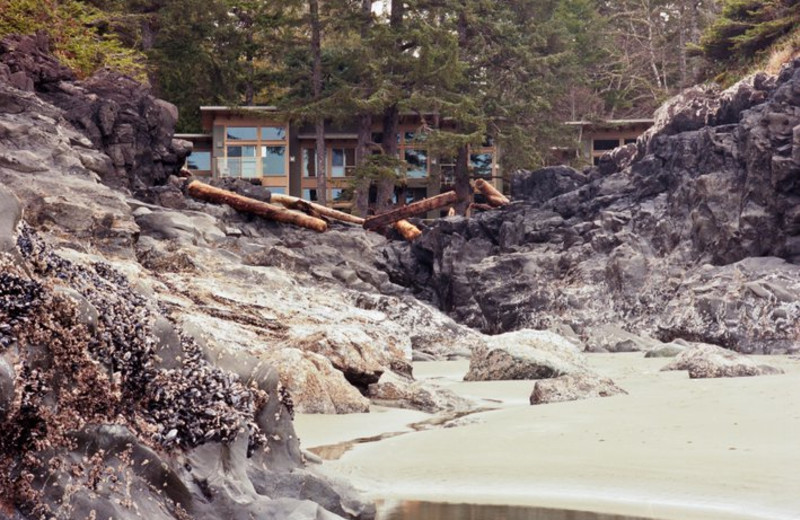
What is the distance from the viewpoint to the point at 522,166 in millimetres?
43406

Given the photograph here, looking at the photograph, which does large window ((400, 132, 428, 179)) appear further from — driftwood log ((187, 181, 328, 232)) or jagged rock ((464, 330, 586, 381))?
jagged rock ((464, 330, 586, 381))

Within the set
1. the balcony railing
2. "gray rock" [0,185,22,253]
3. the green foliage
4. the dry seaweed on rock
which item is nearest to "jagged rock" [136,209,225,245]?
the green foliage

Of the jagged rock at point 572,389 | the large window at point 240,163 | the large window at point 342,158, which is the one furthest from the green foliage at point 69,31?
the large window at point 342,158

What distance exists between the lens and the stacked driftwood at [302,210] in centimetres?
3127

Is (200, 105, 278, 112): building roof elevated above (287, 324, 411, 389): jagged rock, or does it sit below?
above

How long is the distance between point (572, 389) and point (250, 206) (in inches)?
845

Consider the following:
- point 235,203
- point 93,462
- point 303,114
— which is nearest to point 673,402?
point 93,462

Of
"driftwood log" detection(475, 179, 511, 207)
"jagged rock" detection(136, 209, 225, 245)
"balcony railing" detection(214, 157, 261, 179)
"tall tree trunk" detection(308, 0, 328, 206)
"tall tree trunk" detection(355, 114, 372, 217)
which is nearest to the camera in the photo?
"jagged rock" detection(136, 209, 225, 245)

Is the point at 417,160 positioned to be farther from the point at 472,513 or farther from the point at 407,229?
the point at 472,513

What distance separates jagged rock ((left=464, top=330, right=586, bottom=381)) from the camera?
1431cm

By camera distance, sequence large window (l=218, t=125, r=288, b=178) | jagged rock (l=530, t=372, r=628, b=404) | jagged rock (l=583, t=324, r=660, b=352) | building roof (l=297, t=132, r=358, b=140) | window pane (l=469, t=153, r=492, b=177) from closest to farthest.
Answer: jagged rock (l=530, t=372, r=628, b=404), jagged rock (l=583, t=324, r=660, b=352), large window (l=218, t=125, r=288, b=178), window pane (l=469, t=153, r=492, b=177), building roof (l=297, t=132, r=358, b=140)

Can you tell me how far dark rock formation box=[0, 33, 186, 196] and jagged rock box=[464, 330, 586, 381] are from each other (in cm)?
1163

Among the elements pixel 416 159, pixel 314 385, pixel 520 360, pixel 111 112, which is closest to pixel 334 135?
pixel 416 159

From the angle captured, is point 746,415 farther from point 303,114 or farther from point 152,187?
point 303,114
